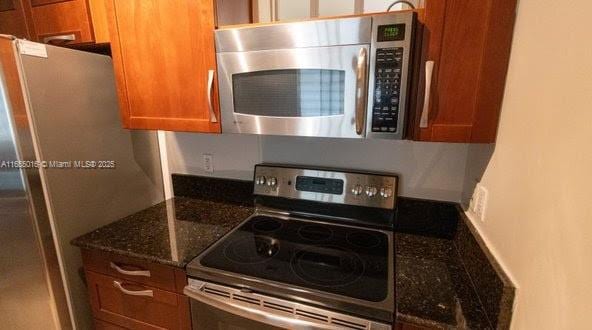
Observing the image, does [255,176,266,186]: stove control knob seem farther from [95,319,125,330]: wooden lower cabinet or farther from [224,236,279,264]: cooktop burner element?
[95,319,125,330]: wooden lower cabinet

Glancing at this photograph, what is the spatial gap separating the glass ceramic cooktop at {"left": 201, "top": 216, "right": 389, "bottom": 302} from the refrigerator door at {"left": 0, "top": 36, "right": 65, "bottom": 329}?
0.70 m

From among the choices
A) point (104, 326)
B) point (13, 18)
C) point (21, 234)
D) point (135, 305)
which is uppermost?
point (13, 18)

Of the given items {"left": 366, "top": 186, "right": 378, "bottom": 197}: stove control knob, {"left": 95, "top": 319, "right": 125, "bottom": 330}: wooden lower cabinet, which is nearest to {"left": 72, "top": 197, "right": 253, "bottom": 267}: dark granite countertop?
{"left": 95, "top": 319, "right": 125, "bottom": 330}: wooden lower cabinet

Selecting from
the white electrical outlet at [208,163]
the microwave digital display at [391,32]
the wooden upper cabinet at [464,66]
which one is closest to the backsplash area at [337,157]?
the white electrical outlet at [208,163]

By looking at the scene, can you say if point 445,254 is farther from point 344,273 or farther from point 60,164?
point 60,164

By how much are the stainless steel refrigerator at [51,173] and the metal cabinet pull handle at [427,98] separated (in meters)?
1.39

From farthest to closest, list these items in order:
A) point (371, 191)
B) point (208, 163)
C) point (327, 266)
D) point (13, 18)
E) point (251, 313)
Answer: point (208, 163), point (13, 18), point (371, 191), point (327, 266), point (251, 313)

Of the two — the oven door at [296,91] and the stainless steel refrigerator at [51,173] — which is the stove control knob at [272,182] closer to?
the oven door at [296,91]

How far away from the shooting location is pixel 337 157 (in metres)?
1.34

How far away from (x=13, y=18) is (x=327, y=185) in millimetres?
1728

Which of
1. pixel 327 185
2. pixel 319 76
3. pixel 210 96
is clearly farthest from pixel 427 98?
pixel 210 96

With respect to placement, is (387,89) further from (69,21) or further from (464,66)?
(69,21)

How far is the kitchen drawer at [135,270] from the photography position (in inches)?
41.5

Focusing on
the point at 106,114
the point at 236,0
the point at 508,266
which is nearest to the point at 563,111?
the point at 508,266
